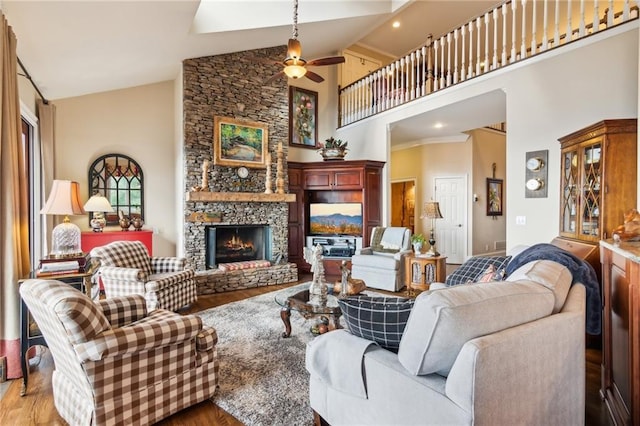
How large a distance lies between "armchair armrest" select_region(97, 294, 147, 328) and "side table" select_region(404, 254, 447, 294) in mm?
3685

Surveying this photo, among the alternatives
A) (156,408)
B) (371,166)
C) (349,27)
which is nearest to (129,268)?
(156,408)

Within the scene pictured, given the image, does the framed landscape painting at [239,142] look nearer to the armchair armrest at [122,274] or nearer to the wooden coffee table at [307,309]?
the armchair armrest at [122,274]

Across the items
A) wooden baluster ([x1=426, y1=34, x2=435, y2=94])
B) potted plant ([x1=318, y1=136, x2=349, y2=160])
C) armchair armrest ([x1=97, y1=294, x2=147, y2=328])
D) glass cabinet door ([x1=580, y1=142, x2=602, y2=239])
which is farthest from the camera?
potted plant ([x1=318, y1=136, x2=349, y2=160])

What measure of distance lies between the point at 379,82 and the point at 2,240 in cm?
634

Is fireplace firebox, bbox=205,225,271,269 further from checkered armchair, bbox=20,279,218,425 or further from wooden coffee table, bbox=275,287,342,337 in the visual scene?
checkered armchair, bbox=20,279,218,425

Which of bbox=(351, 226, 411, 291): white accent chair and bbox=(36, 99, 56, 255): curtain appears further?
bbox=(351, 226, 411, 291): white accent chair

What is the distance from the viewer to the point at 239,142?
5785 mm

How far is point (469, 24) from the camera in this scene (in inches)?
201

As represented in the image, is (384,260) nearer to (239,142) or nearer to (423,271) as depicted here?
(423,271)

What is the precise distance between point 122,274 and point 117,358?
2065 mm

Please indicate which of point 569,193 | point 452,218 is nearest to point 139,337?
point 569,193

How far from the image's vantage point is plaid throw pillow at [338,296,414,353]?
5.01 feet

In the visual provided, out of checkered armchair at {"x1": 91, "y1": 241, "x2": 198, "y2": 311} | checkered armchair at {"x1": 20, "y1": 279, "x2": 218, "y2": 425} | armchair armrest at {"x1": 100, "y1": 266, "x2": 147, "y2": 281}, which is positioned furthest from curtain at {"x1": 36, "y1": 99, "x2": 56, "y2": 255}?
checkered armchair at {"x1": 20, "y1": 279, "x2": 218, "y2": 425}

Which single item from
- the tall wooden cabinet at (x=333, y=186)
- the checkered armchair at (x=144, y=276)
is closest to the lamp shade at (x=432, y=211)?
the tall wooden cabinet at (x=333, y=186)
